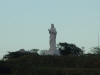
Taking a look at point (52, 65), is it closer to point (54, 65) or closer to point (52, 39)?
point (54, 65)

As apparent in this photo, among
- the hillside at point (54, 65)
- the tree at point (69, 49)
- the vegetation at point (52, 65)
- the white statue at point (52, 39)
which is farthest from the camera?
the tree at point (69, 49)

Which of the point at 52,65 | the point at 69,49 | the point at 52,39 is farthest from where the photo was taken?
the point at 69,49

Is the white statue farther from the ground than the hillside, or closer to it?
farther from the ground

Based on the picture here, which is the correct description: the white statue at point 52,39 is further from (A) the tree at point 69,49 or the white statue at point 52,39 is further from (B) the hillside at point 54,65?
(A) the tree at point 69,49

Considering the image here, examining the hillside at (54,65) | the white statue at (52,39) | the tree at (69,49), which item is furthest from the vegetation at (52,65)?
the tree at (69,49)

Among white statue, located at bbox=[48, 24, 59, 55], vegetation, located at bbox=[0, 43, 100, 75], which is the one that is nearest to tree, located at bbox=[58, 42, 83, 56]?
white statue, located at bbox=[48, 24, 59, 55]

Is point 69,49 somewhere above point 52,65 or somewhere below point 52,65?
above

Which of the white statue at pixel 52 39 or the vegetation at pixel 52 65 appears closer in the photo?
the vegetation at pixel 52 65

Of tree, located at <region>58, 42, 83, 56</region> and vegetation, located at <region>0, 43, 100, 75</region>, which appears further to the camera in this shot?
tree, located at <region>58, 42, 83, 56</region>

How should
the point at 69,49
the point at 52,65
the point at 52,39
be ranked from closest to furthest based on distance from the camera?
the point at 52,65, the point at 52,39, the point at 69,49

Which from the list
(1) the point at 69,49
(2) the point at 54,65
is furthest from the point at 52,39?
(1) the point at 69,49

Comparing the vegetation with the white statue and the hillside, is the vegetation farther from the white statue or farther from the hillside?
the white statue

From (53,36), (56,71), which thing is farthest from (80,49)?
(56,71)

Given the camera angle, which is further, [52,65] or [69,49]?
[69,49]
